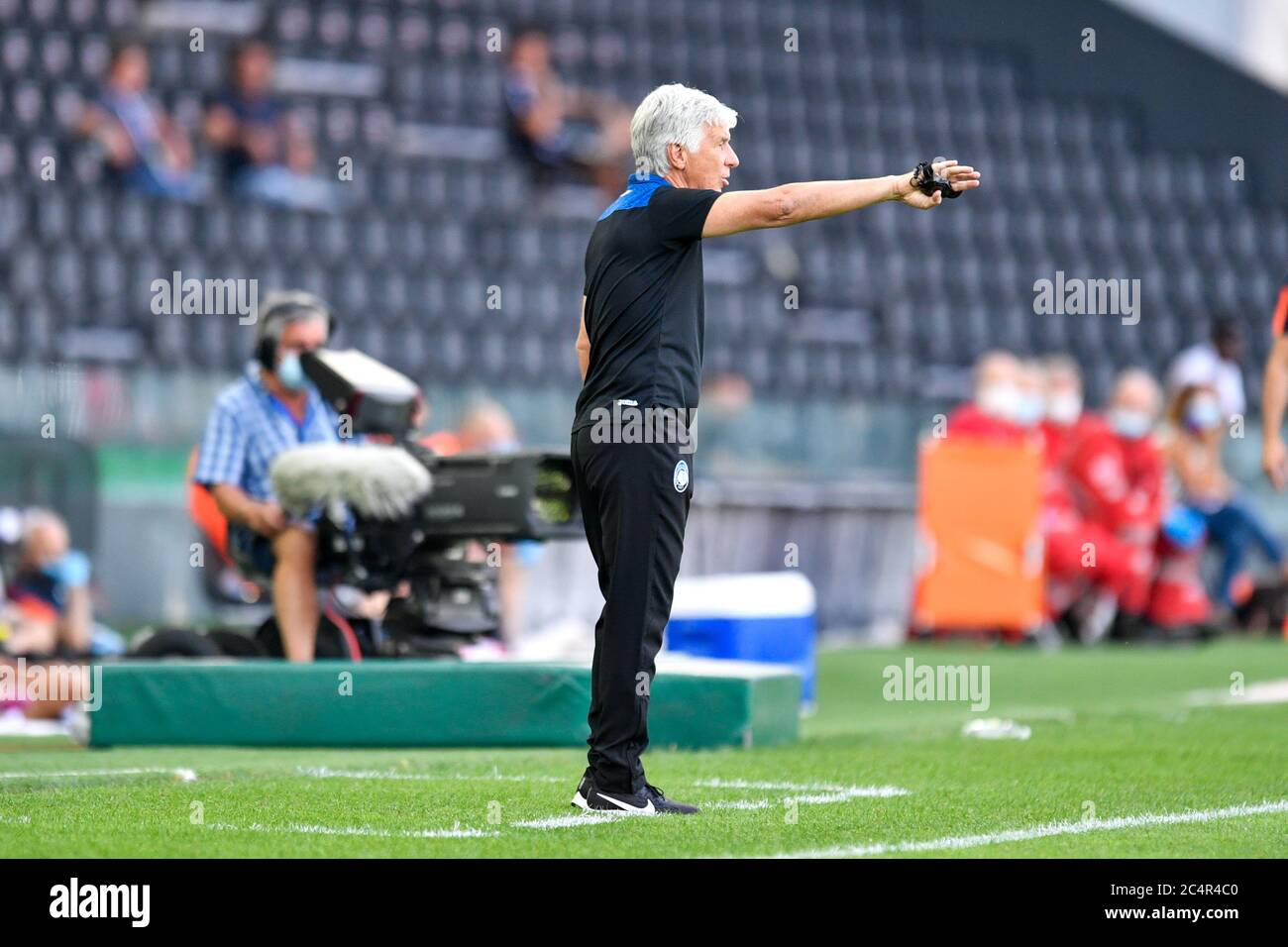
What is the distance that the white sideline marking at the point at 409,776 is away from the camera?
630cm

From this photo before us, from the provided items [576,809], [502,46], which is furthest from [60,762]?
[502,46]

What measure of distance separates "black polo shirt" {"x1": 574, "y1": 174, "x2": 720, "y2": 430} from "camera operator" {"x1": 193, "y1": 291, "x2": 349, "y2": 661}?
328 cm

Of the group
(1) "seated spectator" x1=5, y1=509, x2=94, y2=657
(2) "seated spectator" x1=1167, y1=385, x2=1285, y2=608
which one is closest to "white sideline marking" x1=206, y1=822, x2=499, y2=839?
(1) "seated spectator" x1=5, y1=509, x2=94, y2=657

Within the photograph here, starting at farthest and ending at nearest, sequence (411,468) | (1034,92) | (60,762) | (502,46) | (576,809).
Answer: (1034,92) → (502,46) → (411,468) → (60,762) → (576,809)

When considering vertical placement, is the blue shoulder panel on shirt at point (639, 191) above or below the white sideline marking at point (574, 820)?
above

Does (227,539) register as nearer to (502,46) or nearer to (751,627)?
(751,627)

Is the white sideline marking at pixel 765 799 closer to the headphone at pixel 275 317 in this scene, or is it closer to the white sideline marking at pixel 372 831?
the white sideline marking at pixel 372 831

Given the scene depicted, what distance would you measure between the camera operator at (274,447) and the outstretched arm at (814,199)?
3.73 metres

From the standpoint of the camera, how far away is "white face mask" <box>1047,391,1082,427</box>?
15.5m
